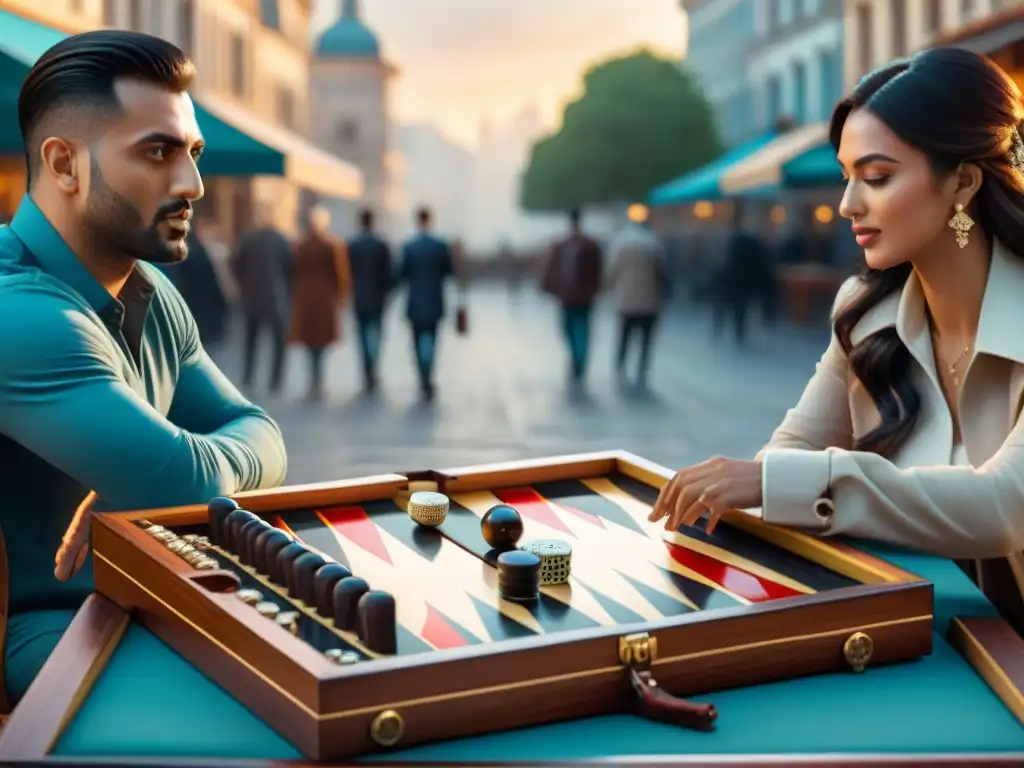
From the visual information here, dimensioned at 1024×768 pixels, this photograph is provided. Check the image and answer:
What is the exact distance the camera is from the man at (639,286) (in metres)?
16.3

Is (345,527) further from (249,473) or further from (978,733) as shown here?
(978,733)

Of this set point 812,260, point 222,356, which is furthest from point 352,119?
point 222,356

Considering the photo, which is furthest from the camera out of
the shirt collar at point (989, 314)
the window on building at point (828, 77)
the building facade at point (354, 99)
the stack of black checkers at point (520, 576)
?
the building facade at point (354, 99)

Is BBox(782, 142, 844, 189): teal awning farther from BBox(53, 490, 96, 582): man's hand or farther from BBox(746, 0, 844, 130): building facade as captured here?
BBox(746, 0, 844, 130): building facade

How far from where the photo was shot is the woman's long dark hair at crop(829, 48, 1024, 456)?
2.40 m

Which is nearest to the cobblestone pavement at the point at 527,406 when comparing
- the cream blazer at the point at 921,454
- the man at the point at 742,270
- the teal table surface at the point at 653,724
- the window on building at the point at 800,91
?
the man at the point at 742,270

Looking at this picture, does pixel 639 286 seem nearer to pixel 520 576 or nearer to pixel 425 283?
pixel 425 283

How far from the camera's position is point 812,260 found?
3106 cm

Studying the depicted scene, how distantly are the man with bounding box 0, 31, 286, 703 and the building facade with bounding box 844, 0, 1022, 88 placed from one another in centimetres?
2455

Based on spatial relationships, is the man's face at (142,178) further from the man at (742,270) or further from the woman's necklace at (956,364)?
the man at (742,270)

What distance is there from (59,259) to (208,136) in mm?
6298

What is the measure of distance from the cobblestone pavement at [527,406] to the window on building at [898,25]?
9.95 m

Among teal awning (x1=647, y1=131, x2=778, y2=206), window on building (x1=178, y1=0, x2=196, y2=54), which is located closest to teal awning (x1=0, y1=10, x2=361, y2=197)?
teal awning (x1=647, y1=131, x2=778, y2=206)

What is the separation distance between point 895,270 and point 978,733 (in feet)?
3.91
